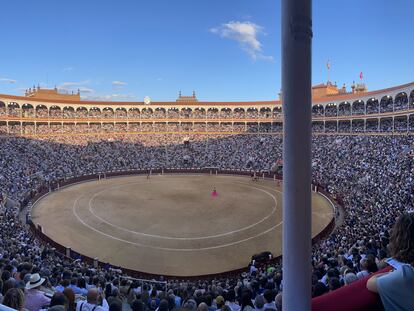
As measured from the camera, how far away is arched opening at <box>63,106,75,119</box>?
210 feet

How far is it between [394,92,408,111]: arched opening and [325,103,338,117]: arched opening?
11759 millimetres

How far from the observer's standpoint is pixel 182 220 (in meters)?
25.6

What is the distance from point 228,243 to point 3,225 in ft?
46.2

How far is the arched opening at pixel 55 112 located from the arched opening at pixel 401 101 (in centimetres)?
6015

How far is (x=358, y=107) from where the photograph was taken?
5531cm

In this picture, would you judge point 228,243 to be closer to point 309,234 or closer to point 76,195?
point 309,234

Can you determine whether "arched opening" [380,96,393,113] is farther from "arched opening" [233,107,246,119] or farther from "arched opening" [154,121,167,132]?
"arched opening" [154,121,167,132]

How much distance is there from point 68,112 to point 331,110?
5293 centimetres

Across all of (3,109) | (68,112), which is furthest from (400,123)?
(3,109)

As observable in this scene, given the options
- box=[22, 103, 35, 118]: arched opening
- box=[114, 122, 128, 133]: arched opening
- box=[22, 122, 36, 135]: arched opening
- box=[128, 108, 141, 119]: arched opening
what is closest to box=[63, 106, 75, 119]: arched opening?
box=[22, 103, 35, 118]: arched opening

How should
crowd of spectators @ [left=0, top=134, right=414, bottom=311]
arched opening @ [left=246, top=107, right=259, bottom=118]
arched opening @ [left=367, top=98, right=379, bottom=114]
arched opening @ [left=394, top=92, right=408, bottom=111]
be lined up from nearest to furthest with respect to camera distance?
crowd of spectators @ [left=0, top=134, right=414, bottom=311]
arched opening @ [left=394, top=92, right=408, bottom=111]
arched opening @ [left=367, top=98, right=379, bottom=114]
arched opening @ [left=246, top=107, right=259, bottom=118]

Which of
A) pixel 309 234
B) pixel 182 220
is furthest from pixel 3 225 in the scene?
pixel 309 234

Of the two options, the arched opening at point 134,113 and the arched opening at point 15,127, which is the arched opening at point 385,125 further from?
the arched opening at point 15,127

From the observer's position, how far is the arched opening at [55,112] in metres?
62.6
